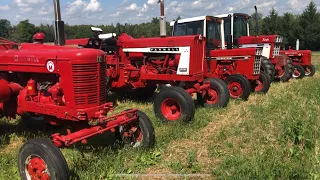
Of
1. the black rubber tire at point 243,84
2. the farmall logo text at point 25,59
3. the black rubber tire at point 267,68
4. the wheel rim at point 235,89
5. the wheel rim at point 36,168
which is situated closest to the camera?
the wheel rim at point 36,168

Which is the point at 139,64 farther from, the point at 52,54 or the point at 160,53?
the point at 52,54

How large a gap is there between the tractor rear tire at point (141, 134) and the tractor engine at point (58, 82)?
1.81 ft

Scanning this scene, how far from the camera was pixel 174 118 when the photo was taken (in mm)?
5922

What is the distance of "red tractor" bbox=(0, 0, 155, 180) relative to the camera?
11.3 feet

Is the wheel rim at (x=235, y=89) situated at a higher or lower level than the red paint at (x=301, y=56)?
lower

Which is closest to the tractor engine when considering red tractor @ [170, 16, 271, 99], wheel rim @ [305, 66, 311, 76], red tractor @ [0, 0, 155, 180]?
red tractor @ [0, 0, 155, 180]

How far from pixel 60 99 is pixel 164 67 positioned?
11.1 ft

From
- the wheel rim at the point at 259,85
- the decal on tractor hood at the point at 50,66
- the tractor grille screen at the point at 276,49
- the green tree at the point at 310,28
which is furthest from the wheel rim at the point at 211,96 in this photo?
the green tree at the point at 310,28

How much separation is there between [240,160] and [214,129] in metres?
1.68

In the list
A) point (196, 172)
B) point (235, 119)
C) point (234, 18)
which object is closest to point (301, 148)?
point (196, 172)

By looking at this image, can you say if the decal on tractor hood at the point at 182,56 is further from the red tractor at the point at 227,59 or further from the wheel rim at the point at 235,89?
the wheel rim at the point at 235,89

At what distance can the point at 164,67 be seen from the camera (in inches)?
279

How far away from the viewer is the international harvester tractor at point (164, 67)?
607 centimetres

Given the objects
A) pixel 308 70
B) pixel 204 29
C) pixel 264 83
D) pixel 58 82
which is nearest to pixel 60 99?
pixel 58 82
